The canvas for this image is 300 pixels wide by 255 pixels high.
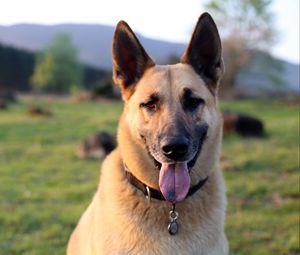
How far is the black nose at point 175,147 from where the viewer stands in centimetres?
314

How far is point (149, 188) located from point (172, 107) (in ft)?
1.93

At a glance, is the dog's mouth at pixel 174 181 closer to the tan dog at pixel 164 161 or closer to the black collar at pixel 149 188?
the tan dog at pixel 164 161

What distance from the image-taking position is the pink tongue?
331cm

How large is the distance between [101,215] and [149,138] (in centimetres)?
64

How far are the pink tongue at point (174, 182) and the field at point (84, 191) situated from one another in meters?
2.14

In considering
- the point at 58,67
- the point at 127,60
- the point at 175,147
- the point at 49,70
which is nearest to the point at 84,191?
the point at 127,60

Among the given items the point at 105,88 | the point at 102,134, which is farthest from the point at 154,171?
the point at 105,88

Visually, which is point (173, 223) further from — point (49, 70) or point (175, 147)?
point (49, 70)

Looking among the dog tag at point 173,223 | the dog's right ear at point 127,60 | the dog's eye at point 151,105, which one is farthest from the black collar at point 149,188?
the dog's right ear at point 127,60

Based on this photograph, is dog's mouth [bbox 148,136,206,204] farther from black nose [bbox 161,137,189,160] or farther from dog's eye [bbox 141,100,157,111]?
dog's eye [bbox 141,100,157,111]

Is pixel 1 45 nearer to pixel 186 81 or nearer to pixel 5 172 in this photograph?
pixel 5 172

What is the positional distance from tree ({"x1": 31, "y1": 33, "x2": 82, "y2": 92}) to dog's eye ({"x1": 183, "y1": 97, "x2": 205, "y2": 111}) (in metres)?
33.9

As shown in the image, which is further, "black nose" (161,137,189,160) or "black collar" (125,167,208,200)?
"black collar" (125,167,208,200)

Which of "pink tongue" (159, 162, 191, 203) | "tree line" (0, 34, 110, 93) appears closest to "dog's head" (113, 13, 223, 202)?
"pink tongue" (159, 162, 191, 203)
